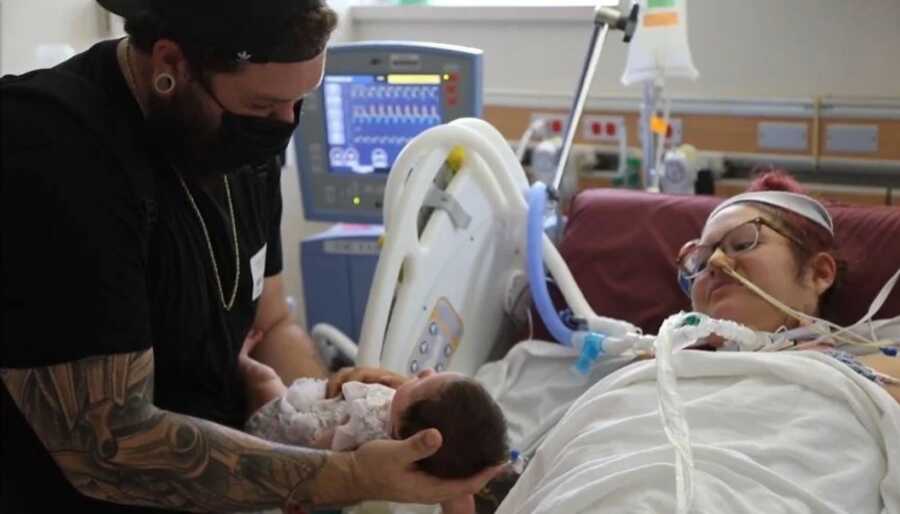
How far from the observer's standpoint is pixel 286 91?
166 centimetres

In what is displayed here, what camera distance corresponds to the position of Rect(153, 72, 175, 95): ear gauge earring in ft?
5.36

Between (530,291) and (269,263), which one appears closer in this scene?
(269,263)

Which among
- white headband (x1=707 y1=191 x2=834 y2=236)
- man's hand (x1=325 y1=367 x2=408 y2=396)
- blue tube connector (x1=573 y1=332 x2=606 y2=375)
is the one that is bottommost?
blue tube connector (x1=573 y1=332 x2=606 y2=375)

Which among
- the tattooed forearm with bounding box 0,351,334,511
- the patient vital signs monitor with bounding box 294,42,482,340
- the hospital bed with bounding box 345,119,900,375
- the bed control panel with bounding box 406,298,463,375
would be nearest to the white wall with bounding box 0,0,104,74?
the patient vital signs monitor with bounding box 294,42,482,340

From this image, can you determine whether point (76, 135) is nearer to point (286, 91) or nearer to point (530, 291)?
point (286, 91)

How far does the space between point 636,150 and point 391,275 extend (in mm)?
1805

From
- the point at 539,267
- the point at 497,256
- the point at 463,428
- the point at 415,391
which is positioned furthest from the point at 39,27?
the point at 463,428

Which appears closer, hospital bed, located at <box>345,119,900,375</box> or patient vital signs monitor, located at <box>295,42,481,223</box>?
hospital bed, located at <box>345,119,900,375</box>

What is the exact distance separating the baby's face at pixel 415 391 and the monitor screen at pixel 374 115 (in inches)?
54.7

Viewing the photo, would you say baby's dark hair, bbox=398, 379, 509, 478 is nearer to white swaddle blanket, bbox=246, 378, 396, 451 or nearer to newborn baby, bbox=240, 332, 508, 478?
newborn baby, bbox=240, 332, 508, 478

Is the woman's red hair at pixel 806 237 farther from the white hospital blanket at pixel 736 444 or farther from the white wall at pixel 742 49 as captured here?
the white wall at pixel 742 49

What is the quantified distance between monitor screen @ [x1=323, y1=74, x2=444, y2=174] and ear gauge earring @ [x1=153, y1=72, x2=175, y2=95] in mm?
1495

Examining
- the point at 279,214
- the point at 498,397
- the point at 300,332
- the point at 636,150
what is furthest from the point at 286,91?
the point at 636,150

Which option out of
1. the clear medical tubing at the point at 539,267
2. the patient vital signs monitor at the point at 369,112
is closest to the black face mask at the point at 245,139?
the clear medical tubing at the point at 539,267
